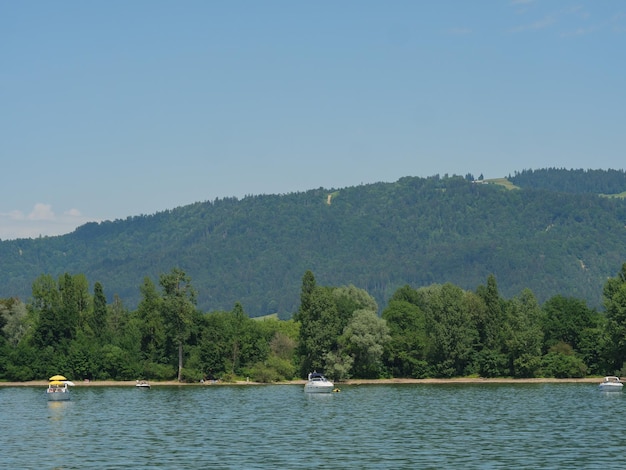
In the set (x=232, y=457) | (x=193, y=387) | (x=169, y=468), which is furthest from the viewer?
(x=193, y=387)

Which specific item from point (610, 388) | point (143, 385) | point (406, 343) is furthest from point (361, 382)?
point (610, 388)

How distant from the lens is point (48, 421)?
112312mm

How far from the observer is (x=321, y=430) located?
99.0 meters

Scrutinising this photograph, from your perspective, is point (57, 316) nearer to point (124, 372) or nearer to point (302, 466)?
point (124, 372)

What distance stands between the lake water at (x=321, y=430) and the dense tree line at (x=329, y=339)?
22144 mm

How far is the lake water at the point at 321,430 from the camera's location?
76.8 metres

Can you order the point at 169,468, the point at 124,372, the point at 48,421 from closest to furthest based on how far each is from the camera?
the point at 169,468
the point at 48,421
the point at 124,372

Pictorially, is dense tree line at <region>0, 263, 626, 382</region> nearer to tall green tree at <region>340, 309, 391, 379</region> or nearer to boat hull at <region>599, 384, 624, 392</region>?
tall green tree at <region>340, 309, 391, 379</region>

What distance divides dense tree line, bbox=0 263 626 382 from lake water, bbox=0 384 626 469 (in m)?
22.1

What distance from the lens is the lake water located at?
76750 mm

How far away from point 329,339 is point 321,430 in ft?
249

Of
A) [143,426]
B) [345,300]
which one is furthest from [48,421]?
[345,300]

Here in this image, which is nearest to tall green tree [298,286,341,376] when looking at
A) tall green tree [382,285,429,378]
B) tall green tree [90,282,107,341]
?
tall green tree [382,285,429,378]

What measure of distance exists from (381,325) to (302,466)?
348 ft
